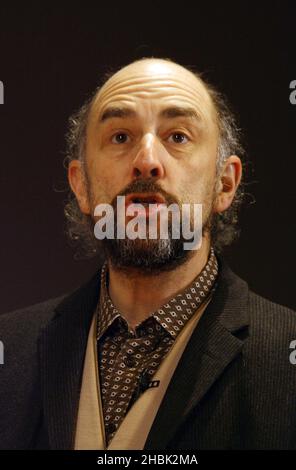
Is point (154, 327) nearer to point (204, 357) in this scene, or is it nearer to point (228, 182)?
point (204, 357)

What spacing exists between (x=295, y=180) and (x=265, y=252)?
192 mm

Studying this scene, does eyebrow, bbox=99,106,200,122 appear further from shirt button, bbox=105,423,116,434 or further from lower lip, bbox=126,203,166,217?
shirt button, bbox=105,423,116,434

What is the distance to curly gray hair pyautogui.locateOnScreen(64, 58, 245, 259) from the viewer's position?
4.78 feet

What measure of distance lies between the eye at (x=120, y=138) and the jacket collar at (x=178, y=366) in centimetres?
33

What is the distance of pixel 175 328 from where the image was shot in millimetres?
1246

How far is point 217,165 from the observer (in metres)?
1.38

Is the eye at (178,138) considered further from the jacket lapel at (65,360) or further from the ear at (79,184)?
the jacket lapel at (65,360)

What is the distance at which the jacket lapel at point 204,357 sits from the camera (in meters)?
1.08

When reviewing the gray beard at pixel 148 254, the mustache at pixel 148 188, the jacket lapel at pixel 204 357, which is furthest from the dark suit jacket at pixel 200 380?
the mustache at pixel 148 188

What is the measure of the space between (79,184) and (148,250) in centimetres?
32

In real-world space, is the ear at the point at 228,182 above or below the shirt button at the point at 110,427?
above

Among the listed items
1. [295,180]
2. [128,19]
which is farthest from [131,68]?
[295,180]

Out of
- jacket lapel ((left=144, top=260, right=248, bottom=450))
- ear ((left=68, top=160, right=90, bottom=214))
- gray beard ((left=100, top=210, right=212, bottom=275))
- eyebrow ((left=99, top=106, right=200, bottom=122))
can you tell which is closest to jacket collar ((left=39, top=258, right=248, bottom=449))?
jacket lapel ((left=144, top=260, right=248, bottom=450))
